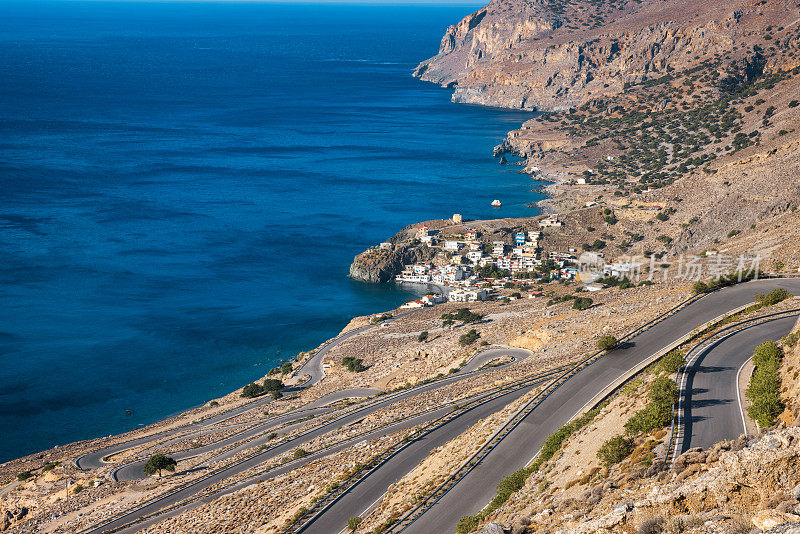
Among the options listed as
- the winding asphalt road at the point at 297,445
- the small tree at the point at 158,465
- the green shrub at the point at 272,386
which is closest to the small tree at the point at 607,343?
the winding asphalt road at the point at 297,445

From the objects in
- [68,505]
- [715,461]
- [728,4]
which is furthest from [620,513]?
[728,4]

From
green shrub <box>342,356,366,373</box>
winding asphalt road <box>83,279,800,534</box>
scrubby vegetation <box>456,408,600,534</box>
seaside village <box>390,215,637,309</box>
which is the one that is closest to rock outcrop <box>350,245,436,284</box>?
seaside village <box>390,215,637,309</box>

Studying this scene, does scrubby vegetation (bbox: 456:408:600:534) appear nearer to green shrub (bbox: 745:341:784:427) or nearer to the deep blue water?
green shrub (bbox: 745:341:784:427)

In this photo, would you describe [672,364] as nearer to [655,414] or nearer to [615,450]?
[655,414]

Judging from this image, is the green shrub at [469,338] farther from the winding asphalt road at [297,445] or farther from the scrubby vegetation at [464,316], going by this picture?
the scrubby vegetation at [464,316]

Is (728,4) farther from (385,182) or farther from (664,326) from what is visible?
(664,326)

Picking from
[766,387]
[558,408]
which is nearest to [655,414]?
[766,387]
